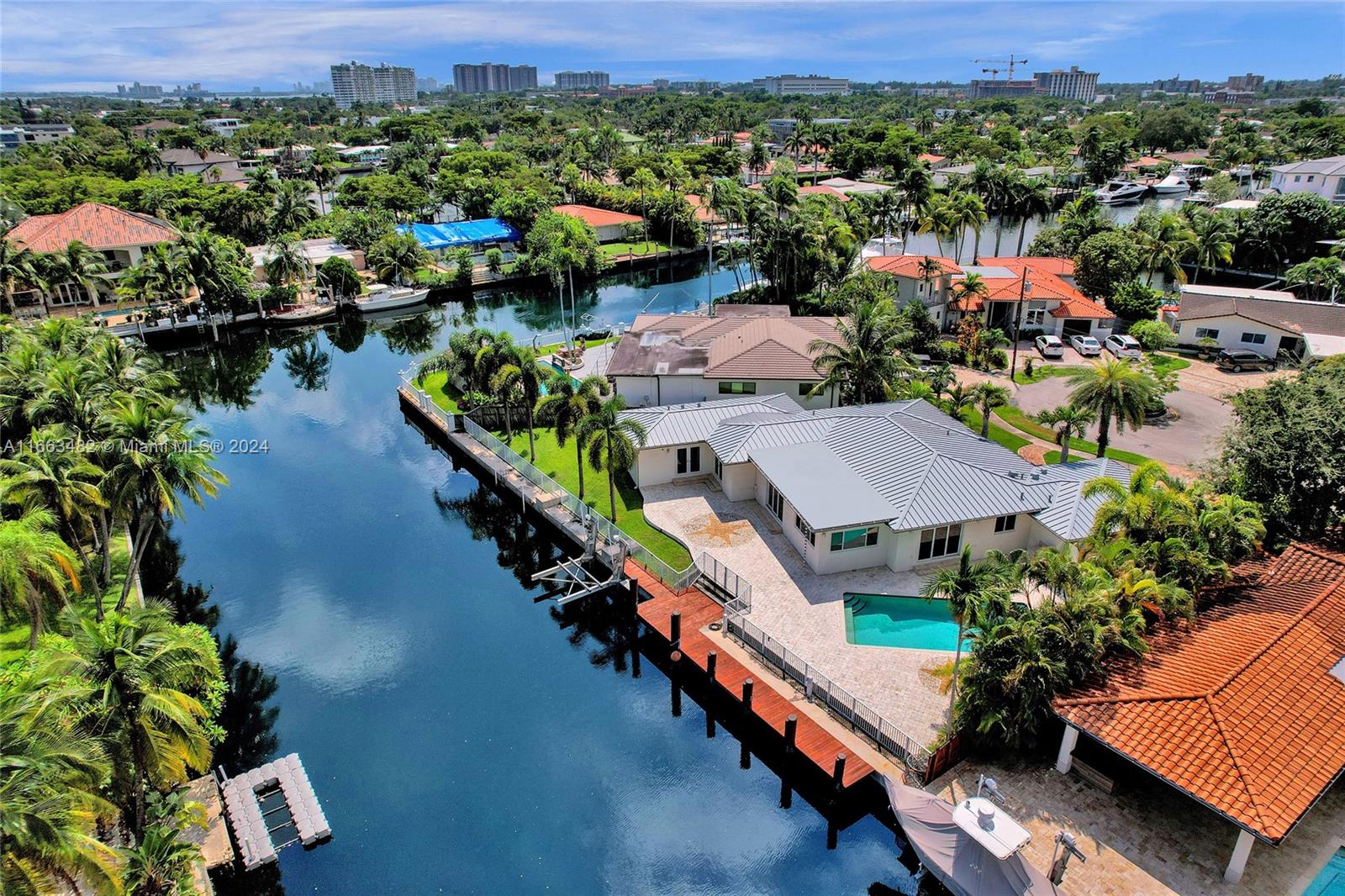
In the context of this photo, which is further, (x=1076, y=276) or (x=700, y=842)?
(x=1076, y=276)

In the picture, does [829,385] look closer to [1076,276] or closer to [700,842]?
[700,842]

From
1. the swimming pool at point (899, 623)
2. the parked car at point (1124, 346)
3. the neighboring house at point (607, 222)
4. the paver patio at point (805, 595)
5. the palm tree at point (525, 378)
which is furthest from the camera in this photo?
the neighboring house at point (607, 222)

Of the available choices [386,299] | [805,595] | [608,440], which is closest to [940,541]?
[805,595]

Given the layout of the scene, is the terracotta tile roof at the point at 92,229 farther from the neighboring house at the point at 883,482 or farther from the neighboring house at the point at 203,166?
the neighboring house at the point at 883,482

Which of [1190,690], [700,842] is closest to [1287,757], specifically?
[1190,690]

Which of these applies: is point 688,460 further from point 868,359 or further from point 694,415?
point 868,359

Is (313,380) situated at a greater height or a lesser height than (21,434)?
lesser

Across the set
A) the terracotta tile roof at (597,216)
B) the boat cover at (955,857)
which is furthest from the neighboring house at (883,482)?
the terracotta tile roof at (597,216)
